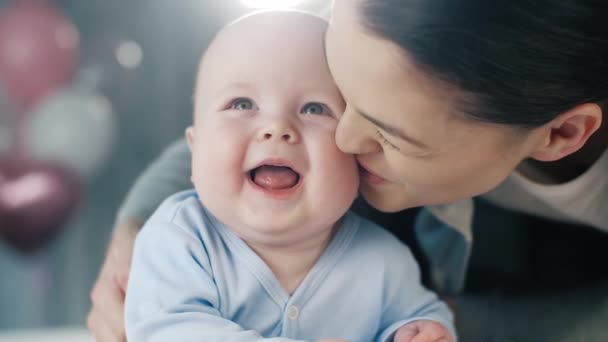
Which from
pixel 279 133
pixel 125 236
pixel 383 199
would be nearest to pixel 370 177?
pixel 383 199

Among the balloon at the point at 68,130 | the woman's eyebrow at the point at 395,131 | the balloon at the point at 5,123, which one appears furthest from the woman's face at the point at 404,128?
the balloon at the point at 5,123

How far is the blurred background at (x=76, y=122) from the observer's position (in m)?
1.28

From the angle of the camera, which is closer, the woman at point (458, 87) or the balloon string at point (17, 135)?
the woman at point (458, 87)

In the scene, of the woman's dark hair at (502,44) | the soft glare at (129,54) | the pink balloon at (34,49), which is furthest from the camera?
the soft glare at (129,54)

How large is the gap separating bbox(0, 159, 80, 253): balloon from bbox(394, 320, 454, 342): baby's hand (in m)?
0.88

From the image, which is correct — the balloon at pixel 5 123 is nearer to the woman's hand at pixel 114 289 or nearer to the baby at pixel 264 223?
the woman's hand at pixel 114 289

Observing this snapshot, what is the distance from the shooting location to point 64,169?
1303 mm

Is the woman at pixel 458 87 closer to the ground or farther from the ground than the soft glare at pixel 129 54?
farther from the ground

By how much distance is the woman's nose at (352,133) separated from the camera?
589 millimetres

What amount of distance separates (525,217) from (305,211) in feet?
1.90

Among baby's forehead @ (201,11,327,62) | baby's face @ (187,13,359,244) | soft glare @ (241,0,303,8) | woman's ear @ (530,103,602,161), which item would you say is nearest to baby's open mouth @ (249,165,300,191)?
baby's face @ (187,13,359,244)

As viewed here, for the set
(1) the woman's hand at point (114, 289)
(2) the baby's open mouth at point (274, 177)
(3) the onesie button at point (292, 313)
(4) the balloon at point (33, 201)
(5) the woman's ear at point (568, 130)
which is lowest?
(4) the balloon at point (33, 201)

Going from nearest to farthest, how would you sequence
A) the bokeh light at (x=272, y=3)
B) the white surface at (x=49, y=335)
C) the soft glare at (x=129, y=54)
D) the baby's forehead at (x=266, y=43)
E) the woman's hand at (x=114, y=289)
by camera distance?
the baby's forehead at (x=266, y=43), the woman's hand at (x=114, y=289), the bokeh light at (x=272, y=3), the white surface at (x=49, y=335), the soft glare at (x=129, y=54)

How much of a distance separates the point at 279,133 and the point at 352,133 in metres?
0.07
